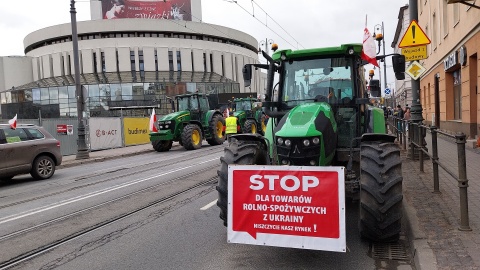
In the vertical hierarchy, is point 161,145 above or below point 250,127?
below

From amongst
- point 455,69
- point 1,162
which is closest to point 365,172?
point 1,162

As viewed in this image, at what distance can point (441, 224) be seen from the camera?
4.90 m

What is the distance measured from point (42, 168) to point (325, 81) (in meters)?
9.64

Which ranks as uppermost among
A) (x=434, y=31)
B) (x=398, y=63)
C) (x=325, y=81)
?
(x=434, y=31)

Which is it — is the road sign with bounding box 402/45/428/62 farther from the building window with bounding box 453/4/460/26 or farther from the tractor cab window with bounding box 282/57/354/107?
the building window with bounding box 453/4/460/26

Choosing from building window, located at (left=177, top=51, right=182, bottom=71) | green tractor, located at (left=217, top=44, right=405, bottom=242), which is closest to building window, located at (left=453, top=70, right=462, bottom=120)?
green tractor, located at (left=217, top=44, right=405, bottom=242)

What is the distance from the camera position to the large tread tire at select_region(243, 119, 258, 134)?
73.4 ft

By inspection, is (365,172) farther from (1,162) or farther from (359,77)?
(1,162)

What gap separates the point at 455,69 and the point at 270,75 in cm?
1523

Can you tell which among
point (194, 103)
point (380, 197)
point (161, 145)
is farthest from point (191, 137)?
point (380, 197)

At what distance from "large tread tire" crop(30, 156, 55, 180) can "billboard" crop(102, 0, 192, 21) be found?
204ft

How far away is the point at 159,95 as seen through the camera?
53688 mm

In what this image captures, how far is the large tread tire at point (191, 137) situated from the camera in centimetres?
1834

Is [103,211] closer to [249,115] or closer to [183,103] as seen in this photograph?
[183,103]
